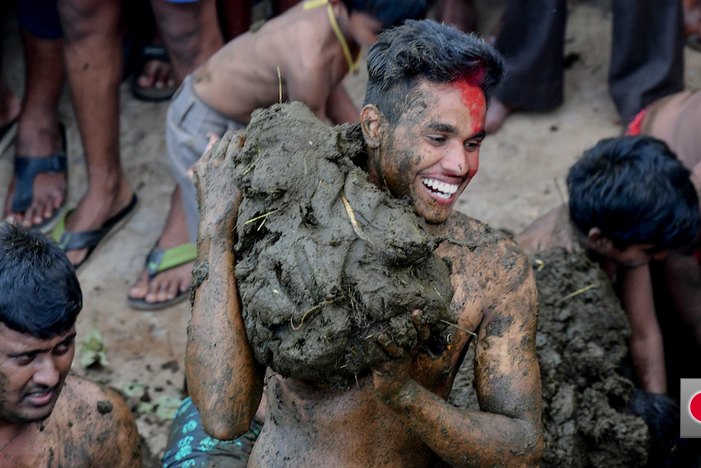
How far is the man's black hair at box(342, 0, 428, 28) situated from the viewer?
3.90 meters

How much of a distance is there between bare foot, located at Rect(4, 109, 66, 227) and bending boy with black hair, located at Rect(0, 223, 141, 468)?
116 inches

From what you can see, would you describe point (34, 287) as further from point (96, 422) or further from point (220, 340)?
point (220, 340)

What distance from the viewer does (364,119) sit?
247 cm

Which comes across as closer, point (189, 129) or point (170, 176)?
point (189, 129)

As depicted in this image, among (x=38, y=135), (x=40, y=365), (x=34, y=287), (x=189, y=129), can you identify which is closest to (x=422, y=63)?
(x=34, y=287)

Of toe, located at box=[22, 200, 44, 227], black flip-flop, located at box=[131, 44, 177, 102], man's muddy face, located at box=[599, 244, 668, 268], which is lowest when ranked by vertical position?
toe, located at box=[22, 200, 44, 227]

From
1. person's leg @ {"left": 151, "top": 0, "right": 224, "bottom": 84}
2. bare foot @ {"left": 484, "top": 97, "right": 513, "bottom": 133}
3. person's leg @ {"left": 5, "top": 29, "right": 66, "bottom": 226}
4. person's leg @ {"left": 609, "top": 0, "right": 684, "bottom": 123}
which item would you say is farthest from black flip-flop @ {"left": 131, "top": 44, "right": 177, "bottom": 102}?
person's leg @ {"left": 609, "top": 0, "right": 684, "bottom": 123}

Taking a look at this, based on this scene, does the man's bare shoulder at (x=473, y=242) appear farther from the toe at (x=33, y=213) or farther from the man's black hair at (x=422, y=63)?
the toe at (x=33, y=213)

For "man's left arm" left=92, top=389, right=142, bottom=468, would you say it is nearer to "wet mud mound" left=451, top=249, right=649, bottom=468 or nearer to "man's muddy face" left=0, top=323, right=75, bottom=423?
"man's muddy face" left=0, top=323, right=75, bottom=423

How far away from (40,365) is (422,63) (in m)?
1.62

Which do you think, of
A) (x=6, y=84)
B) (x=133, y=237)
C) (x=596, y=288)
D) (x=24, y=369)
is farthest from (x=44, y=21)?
(x=596, y=288)

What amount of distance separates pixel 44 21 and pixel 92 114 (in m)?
0.97

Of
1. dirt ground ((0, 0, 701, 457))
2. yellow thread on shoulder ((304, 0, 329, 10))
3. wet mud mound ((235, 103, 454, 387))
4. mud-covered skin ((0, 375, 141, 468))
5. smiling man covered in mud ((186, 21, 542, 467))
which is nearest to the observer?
wet mud mound ((235, 103, 454, 387))

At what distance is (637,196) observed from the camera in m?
3.52
